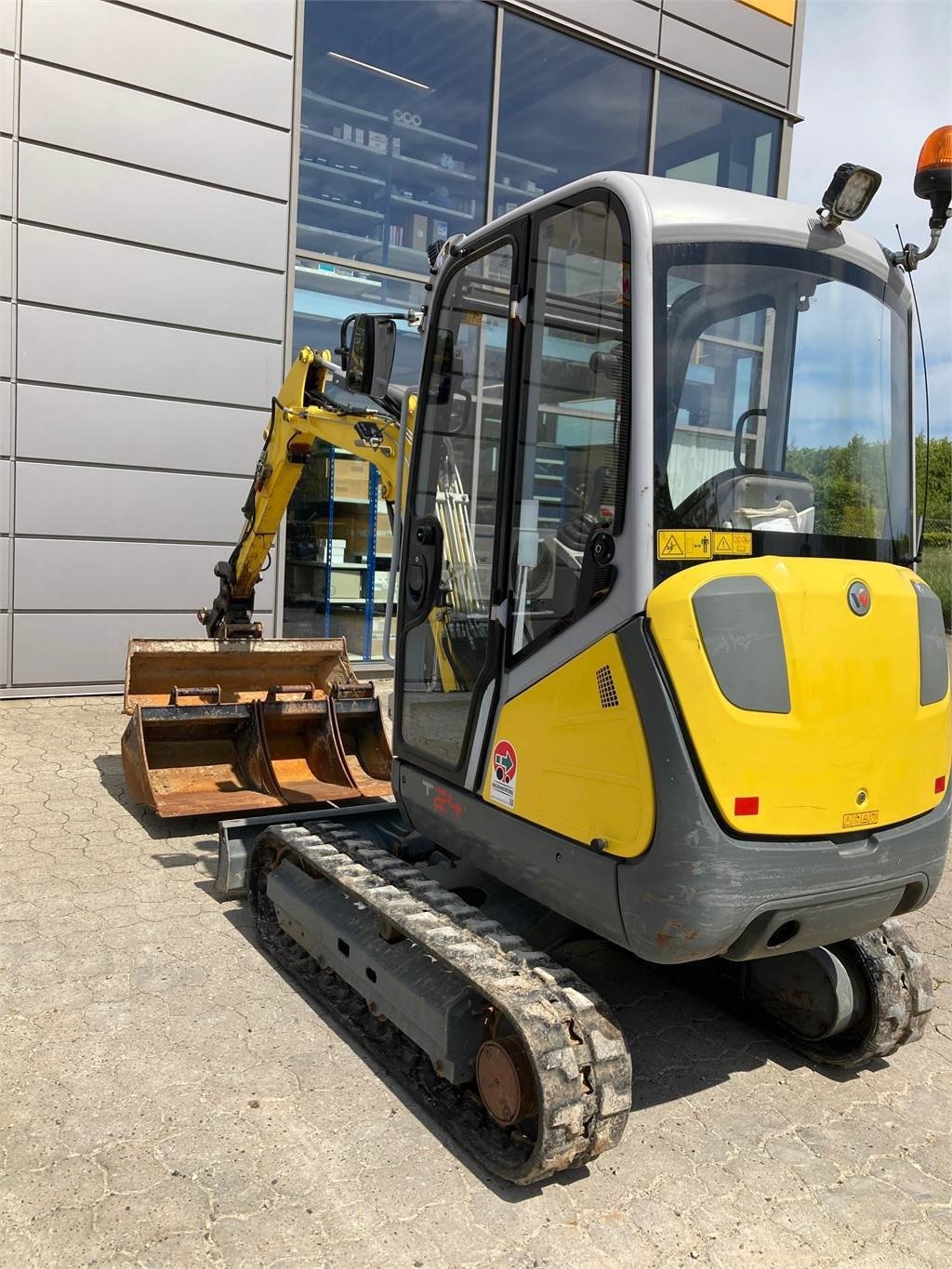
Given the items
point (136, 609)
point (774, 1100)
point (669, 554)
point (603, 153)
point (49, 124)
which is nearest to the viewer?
point (669, 554)

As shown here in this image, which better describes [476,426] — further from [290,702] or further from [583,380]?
[290,702]

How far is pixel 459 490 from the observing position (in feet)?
11.9

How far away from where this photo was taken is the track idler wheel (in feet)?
11.6

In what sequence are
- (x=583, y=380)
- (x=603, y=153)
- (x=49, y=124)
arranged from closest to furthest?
(x=583, y=380) < (x=49, y=124) < (x=603, y=153)

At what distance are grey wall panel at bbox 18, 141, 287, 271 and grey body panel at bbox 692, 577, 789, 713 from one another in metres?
7.16

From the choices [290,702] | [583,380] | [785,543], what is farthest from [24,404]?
[785,543]

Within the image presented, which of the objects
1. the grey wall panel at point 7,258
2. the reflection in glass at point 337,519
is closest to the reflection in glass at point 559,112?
the reflection in glass at point 337,519

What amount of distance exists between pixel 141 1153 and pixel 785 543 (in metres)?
2.45

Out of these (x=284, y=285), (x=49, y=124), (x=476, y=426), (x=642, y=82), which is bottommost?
(x=476, y=426)

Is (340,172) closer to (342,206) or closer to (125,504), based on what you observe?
(342,206)

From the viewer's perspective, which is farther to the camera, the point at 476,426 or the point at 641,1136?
the point at 476,426

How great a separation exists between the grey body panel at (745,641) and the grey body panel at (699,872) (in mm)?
158

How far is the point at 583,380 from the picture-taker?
3.09 m

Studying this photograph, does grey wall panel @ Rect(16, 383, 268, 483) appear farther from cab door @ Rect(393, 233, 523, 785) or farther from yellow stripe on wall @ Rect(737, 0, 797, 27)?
yellow stripe on wall @ Rect(737, 0, 797, 27)
